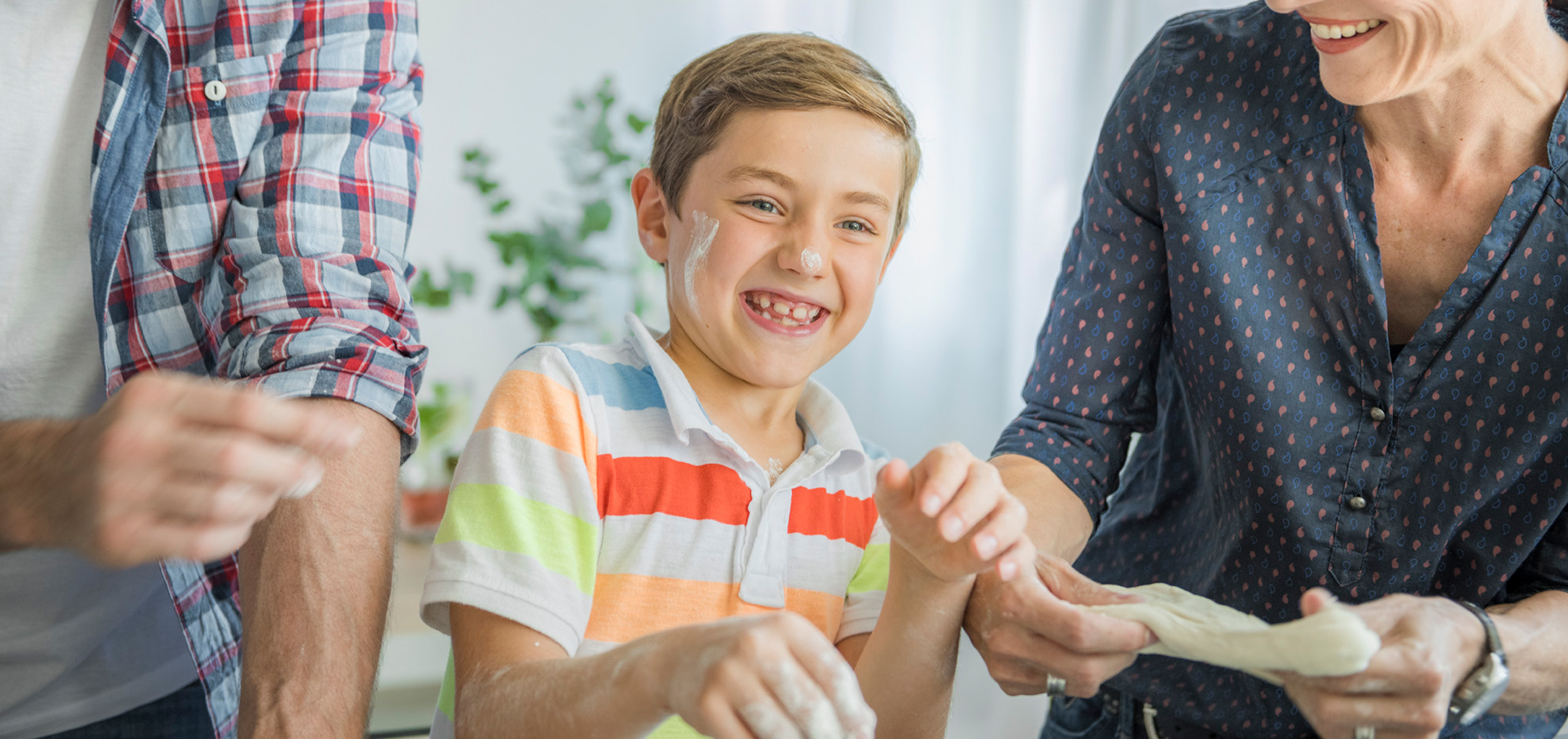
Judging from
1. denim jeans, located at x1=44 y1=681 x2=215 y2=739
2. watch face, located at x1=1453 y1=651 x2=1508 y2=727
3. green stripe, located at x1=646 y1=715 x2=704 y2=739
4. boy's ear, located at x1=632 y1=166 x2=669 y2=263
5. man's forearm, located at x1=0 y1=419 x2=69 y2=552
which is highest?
boy's ear, located at x1=632 y1=166 x2=669 y2=263

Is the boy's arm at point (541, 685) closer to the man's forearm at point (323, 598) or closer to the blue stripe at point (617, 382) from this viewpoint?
the man's forearm at point (323, 598)

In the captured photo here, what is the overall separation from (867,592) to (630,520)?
0.26 m

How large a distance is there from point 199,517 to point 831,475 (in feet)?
2.16

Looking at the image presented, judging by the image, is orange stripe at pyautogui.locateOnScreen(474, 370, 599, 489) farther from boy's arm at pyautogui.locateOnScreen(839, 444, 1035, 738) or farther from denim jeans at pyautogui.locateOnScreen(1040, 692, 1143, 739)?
denim jeans at pyautogui.locateOnScreen(1040, 692, 1143, 739)

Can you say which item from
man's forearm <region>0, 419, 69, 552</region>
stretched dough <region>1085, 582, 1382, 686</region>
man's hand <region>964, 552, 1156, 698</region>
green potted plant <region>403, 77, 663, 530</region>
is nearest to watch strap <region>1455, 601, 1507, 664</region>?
stretched dough <region>1085, 582, 1382, 686</region>

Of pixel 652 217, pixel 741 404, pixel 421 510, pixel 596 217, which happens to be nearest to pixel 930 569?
A: pixel 741 404

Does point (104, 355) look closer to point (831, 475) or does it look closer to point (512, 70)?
point (831, 475)

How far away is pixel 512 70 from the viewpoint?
256 cm

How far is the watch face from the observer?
0.83 metres

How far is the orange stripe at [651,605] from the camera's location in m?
0.98

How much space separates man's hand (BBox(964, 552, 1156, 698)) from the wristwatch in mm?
239

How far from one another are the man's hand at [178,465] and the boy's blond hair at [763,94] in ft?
2.00

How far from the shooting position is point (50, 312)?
1.01 m

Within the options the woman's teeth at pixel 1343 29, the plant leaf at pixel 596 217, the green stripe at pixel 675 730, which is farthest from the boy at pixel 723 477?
the plant leaf at pixel 596 217
